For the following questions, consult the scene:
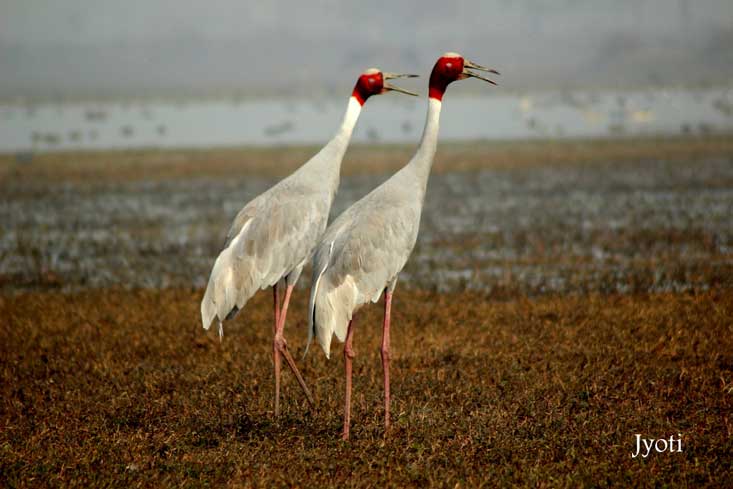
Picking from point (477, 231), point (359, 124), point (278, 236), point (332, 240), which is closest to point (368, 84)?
Result: point (278, 236)

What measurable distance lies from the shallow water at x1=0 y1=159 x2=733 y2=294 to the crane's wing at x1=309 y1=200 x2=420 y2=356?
4787mm

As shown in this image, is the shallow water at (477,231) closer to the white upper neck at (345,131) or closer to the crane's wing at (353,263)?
the white upper neck at (345,131)

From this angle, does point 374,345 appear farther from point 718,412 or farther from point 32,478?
point 32,478

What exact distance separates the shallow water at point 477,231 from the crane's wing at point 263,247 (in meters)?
4.52

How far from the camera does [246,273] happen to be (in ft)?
23.6

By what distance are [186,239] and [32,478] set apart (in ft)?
35.4

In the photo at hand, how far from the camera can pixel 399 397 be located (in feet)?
23.6

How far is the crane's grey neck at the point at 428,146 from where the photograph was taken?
7.08 metres

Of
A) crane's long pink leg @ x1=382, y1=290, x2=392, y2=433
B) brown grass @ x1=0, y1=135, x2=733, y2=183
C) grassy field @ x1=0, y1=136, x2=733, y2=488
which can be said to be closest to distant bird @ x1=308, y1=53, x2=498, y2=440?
crane's long pink leg @ x1=382, y1=290, x2=392, y2=433

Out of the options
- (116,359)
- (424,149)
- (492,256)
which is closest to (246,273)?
(424,149)

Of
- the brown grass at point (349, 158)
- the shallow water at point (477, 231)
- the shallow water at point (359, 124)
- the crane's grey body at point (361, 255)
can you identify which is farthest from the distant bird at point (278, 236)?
the shallow water at point (359, 124)

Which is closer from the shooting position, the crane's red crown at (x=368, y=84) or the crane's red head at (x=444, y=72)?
the crane's red head at (x=444, y=72)

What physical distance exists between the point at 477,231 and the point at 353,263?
970 centimetres

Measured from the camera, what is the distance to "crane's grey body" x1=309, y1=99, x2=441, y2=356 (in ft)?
21.2
